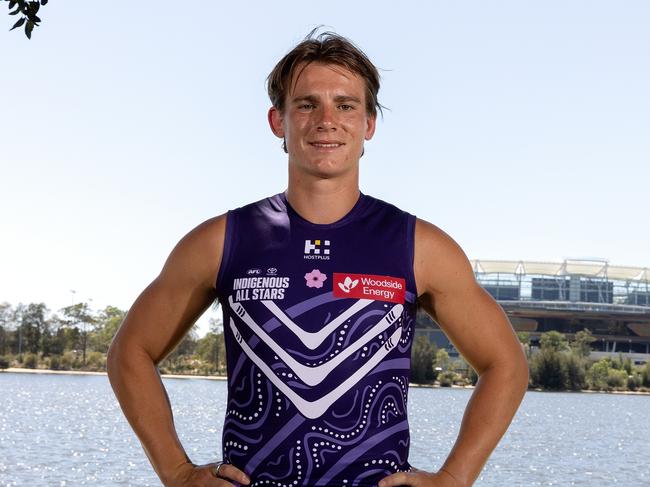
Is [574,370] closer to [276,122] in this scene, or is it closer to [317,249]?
[276,122]

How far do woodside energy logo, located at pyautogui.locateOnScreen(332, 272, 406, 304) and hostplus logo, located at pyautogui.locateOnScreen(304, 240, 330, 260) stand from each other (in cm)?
8

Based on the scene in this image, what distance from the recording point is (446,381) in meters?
124

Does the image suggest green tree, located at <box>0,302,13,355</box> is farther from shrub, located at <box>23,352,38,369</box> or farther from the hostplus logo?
the hostplus logo

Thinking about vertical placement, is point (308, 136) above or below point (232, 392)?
above

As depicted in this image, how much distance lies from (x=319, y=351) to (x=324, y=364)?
1.7 inches

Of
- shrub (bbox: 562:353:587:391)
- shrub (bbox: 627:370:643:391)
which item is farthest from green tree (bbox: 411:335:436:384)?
shrub (bbox: 627:370:643:391)

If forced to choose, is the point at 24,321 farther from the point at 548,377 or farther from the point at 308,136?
the point at 308,136

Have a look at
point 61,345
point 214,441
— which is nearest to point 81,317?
point 61,345

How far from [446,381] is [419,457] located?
8001 cm

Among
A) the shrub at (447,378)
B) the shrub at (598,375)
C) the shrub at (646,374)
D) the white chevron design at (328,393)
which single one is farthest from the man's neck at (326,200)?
the shrub at (646,374)

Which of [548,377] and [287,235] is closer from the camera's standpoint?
[287,235]

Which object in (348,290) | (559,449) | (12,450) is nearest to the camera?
(348,290)

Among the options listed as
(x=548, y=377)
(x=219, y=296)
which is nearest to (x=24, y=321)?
(x=548, y=377)

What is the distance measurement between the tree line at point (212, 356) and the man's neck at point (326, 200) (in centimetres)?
11519
